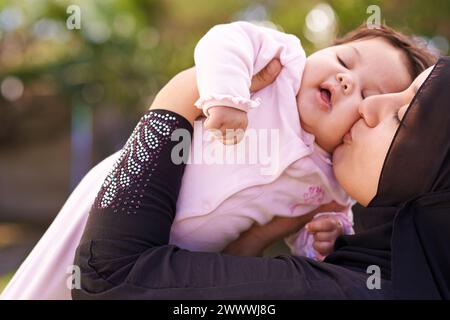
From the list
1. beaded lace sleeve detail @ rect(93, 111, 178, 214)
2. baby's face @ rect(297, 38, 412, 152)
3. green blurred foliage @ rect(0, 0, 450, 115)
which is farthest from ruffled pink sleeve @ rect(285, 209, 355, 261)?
green blurred foliage @ rect(0, 0, 450, 115)

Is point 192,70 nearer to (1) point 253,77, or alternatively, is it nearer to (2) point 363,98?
(1) point 253,77

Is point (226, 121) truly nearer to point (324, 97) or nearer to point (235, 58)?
point (235, 58)

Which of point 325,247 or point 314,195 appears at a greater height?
point 314,195

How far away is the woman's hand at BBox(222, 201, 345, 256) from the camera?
1.40 m

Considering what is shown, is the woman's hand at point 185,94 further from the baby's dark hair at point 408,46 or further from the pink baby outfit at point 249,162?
the baby's dark hair at point 408,46

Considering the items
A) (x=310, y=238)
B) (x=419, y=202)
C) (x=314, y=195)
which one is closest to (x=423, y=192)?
(x=419, y=202)

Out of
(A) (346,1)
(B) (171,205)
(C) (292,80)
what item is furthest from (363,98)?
(A) (346,1)

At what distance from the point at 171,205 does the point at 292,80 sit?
1.27ft

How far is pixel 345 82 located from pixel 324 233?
32 cm

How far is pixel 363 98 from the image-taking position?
1.33 meters

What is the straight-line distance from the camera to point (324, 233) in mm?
1377

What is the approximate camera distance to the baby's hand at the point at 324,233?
138cm

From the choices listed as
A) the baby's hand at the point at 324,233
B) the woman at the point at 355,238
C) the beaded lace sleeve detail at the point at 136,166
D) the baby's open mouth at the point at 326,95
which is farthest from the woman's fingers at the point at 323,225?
the beaded lace sleeve detail at the point at 136,166

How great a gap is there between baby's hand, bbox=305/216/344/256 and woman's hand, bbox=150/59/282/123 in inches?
12.9
